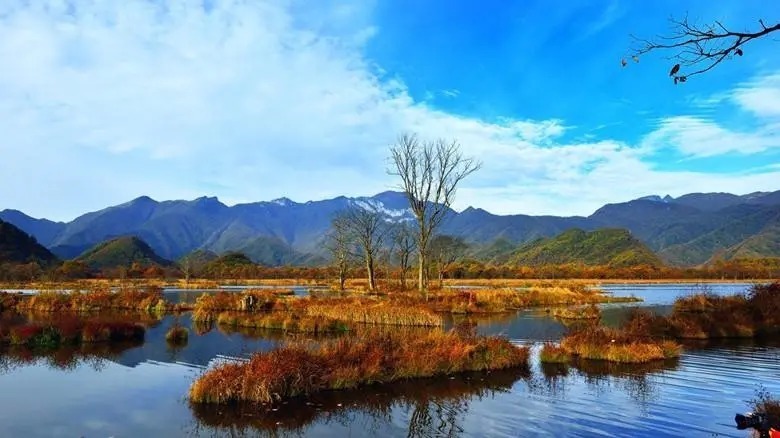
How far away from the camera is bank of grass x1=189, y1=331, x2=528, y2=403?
1553 cm

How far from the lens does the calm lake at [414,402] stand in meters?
13.2

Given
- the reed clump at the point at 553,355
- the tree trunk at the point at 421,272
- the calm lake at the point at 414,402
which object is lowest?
the calm lake at the point at 414,402

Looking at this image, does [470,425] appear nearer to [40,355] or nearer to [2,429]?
[2,429]

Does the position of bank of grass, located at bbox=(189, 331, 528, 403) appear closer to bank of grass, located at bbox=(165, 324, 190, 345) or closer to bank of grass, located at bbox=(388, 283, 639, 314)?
bank of grass, located at bbox=(165, 324, 190, 345)

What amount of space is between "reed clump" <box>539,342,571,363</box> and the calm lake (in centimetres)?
44

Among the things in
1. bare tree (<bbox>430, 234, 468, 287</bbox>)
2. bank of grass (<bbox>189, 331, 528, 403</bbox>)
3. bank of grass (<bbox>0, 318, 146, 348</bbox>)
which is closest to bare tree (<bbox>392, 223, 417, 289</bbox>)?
bare tree (<bbox>430, 234, 468, 287</bbox>)

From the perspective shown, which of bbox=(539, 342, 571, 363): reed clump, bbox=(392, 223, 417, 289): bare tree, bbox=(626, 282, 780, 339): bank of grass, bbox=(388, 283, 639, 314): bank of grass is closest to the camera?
bbox=(539, 342, 571, 363): reed clump

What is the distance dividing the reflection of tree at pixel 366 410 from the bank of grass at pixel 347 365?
1.45 ft

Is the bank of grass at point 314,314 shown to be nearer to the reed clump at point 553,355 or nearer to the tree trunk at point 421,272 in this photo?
the tree trunk at point 421,272

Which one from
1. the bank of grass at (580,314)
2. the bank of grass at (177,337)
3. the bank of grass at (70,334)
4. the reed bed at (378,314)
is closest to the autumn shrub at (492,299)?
the reed bed at (378,314)

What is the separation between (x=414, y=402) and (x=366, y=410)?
1.62 metres

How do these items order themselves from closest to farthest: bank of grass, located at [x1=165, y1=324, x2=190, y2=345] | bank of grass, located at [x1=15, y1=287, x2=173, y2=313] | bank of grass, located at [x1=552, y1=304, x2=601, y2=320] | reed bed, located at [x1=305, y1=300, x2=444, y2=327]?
bank of grass, located at [x1=165, y1=324, x2=190, y2=345] < reed bed, located at [x1=305, y1=300, x2=444, y2=327] < bank of grass, located at [x1=552, y1=304, x2=601, y2=320] < bank of grass, located at [x1=15, y1=287, x2=173, y2=313]

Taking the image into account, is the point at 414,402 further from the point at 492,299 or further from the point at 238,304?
the point at 492,299

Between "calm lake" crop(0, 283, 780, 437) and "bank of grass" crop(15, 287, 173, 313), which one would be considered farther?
"bank of grass" crop(15, 287, 173, 313)
